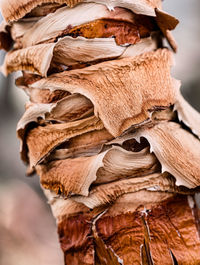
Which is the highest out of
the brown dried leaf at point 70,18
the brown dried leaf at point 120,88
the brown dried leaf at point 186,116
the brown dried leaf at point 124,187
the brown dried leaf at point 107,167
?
the brown dried leaf at point 70,18

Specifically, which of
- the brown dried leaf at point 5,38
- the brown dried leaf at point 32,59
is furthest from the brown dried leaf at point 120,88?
the brown dried leaf at point 5,38

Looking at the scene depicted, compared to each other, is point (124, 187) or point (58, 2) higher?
point (58, 2)

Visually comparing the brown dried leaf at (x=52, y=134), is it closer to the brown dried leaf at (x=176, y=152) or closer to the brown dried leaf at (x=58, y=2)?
the brown dried leaf at (x=176, y=152)

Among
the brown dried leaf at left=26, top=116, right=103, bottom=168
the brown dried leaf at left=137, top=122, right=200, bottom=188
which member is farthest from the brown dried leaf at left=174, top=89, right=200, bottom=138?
the brown dried leaf at left=26, top=116, right=103, bottom=168

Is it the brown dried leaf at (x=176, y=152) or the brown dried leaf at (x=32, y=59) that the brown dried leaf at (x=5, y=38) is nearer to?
the brown dried leaf at (x=32, y=59)

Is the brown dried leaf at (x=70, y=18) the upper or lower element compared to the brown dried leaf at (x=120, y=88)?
upper

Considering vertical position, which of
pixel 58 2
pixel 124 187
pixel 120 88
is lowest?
pixel 124 187

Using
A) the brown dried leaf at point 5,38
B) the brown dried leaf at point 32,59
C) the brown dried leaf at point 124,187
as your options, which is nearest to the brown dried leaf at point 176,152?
the brown dried leaf at point 124,187

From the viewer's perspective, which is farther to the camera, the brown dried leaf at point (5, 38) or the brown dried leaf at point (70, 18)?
the brown dried leaf at point (5, 38)

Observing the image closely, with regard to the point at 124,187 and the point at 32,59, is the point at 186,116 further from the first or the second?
the point at 32,59

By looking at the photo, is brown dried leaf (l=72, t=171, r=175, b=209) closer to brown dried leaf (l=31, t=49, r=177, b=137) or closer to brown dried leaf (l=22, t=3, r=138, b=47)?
brown dried leaf (l=31, t=49, r=177, b=137)

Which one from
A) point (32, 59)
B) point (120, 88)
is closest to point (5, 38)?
point (32, 59)
